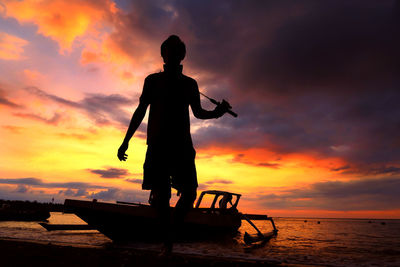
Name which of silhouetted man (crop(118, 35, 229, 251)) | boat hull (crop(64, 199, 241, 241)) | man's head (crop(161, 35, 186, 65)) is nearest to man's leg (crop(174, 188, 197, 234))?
silhouetted man (crop(118, 35, 229, 251))

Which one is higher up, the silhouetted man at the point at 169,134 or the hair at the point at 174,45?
the hair at the point at 174,45

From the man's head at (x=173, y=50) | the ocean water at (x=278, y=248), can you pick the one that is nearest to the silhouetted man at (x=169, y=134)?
the man's head at (x=173, y=50)

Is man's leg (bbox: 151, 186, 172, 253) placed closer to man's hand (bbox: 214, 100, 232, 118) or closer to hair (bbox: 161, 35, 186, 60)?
man's hand (bbox: 214, 100, 232, 118)

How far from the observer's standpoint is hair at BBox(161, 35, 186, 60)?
3738 millimetres

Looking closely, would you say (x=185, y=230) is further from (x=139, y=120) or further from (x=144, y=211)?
(x=139, y=120)

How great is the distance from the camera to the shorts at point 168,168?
11.2 ft

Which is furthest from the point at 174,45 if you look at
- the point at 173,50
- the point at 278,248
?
the point at 278,248

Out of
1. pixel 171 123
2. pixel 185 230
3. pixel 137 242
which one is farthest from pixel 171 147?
pixel 185 230

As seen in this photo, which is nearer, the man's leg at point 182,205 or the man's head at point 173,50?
the man's leg at point 182,205

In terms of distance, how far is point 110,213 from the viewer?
720cm

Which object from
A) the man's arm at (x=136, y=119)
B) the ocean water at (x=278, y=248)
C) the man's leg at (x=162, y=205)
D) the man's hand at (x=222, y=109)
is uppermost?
the man's hand at (x=222, y=109)

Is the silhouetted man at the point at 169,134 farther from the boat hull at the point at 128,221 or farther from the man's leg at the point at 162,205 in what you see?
the boat hull at the point at 128,221

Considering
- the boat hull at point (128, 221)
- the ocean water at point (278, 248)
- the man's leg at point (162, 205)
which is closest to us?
the man's leg at point (162, 205)

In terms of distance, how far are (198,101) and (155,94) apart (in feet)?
A: 2.13
